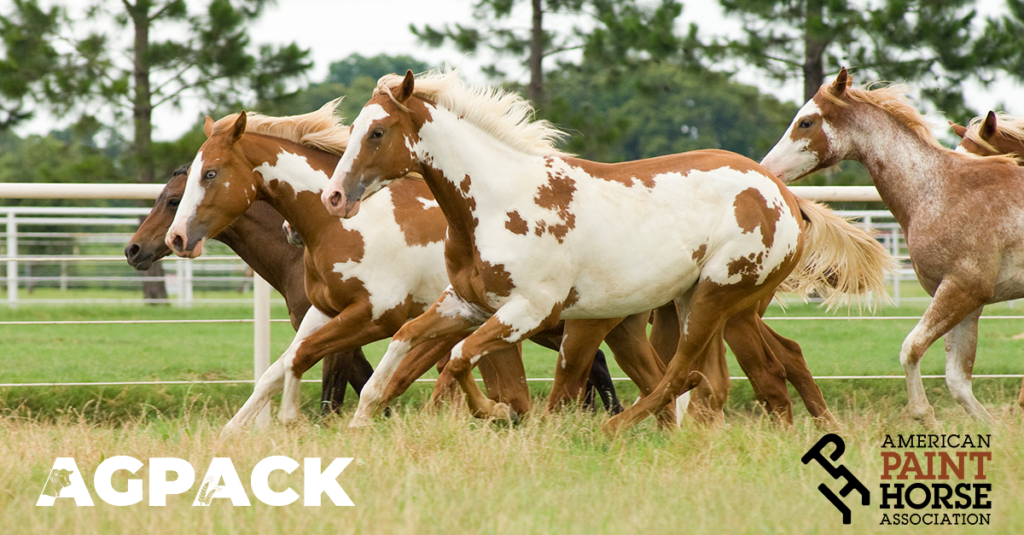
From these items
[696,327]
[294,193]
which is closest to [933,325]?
[696,327]

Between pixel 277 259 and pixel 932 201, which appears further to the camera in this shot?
pixel 277 259

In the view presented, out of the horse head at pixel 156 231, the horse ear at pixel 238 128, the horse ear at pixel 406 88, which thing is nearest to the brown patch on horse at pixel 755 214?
the horse ear at pixel 406 88

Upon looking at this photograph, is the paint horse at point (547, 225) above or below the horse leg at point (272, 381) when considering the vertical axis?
above

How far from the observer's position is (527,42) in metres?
14.5

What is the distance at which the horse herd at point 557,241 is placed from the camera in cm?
362

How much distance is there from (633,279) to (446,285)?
0.97 m

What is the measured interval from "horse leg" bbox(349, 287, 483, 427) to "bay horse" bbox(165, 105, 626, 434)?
0.43 m

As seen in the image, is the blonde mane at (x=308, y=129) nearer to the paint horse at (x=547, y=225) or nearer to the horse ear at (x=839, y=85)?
A: the paint horse at (x=547, y=225)

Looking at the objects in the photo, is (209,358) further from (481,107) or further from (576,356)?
(481,107)

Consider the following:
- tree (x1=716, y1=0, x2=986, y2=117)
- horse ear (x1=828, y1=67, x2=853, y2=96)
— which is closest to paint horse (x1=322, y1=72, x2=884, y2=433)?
horse ear (x1=828, y1=67, x2=853, y2=96)

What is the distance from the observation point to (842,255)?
177 inches

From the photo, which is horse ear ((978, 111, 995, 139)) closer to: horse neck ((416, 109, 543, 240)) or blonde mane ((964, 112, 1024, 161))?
blonde mane ((964, 112, 1024, 161))

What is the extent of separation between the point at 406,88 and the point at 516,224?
0.63 meters

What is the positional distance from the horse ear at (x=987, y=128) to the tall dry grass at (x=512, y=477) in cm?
141
